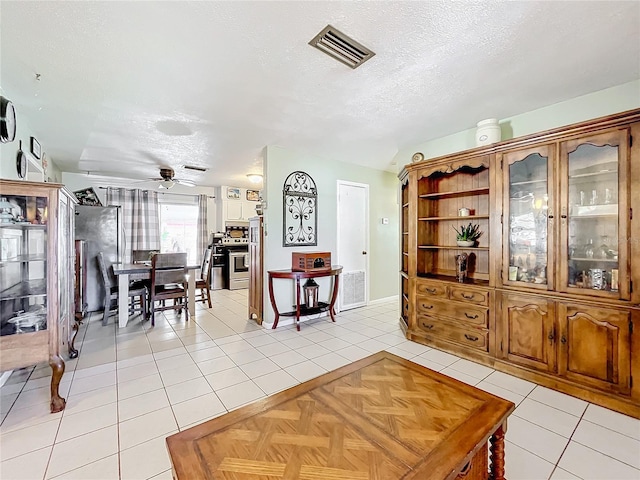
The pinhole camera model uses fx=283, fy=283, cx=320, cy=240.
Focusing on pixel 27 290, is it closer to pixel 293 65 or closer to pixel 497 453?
pixel 293 65

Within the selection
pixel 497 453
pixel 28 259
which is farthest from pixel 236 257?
pixel 497 453

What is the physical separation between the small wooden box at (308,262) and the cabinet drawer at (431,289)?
4.36 ft

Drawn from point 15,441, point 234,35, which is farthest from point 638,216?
point 15,441

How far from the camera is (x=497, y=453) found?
1362mm

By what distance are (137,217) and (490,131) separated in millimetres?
6733

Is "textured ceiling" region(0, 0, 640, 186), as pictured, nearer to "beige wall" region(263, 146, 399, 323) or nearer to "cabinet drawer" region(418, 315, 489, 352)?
"beige wall" region(263, 146, 399, 323)

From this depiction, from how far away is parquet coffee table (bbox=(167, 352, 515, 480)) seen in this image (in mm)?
964

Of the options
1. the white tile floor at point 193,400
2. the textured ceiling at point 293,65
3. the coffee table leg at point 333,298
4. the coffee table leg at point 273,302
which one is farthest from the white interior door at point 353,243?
the textured ceiling at point 293,65

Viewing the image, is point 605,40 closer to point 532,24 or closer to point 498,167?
point 532,24

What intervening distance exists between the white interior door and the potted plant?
77.0 inches

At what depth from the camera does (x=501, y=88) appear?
248 cm

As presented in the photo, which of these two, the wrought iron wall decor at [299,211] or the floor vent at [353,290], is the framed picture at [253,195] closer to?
the wrought iron wall decor at [299,211]

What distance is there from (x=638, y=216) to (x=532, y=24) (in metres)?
1.56

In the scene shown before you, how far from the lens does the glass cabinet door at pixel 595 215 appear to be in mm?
2141
